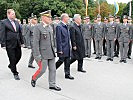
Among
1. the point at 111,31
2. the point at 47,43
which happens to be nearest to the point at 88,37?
A: the point at 111,31

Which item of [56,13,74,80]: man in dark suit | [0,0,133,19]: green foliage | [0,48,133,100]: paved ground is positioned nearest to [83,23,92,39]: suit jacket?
[0,48,133,100]: paved ground

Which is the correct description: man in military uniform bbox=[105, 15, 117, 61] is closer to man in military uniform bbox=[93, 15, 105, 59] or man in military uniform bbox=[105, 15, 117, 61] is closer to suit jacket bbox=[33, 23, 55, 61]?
man in military uniform bbox=[93, 15, 105, 59]

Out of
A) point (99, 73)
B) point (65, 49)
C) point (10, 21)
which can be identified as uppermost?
point (10, 21)

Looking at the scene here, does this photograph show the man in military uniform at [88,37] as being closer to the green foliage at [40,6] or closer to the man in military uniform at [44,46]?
the man in military uniform at [44,46]

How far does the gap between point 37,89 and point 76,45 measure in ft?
7.97

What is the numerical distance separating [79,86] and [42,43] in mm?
1500

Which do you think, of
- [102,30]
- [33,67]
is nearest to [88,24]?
[102,30]

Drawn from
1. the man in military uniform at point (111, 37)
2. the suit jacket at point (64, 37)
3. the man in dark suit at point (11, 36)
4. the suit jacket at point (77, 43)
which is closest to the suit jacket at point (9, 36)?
the man in dark suit at point (11, 36)

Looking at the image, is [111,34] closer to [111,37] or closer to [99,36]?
[111,37]

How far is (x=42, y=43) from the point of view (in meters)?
7.13

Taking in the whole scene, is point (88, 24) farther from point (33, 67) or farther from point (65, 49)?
point (65, 49)

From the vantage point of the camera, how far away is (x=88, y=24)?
13.5 metres

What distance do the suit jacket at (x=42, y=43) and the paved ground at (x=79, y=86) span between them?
0.85 m

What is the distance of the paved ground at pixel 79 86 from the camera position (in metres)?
6.62
